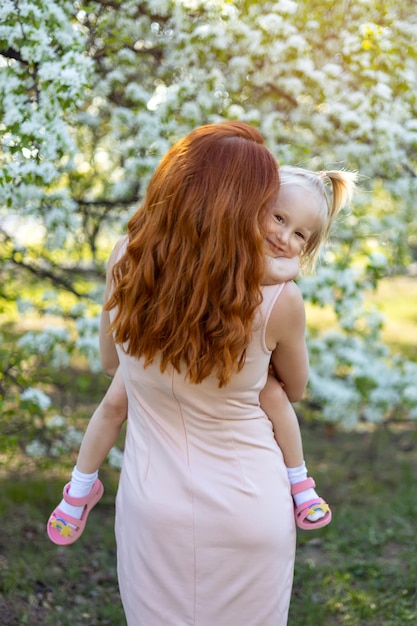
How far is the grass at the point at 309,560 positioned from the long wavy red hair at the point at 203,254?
1.80 m

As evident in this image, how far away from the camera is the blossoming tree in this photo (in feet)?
10.6

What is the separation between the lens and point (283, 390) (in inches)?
88.6

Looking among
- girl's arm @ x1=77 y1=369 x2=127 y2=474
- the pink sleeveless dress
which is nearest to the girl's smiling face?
the pink sleeveless dress

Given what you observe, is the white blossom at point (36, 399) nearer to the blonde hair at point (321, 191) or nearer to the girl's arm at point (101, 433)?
the girl's arm at point (101, 433)

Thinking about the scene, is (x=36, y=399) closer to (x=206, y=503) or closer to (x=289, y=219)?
(x=206, y=503)

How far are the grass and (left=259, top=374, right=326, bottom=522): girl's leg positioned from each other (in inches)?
52.9

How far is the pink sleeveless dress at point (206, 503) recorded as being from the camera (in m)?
2.09

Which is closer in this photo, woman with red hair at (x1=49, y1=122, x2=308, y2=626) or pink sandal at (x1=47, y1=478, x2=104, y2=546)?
woman with red hair at (x1=49, y1=122, x2=308, y2=626)

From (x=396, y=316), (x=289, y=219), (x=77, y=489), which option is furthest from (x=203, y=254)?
(x=396, y=316)

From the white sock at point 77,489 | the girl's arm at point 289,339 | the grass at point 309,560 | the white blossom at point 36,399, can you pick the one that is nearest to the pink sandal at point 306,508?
the girl's arm at point 289,339

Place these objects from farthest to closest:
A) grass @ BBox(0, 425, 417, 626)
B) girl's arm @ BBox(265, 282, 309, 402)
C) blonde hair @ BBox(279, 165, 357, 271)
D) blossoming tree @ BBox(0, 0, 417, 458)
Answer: grass @ BBox(0, 425, 417, 626) < blossoming tree @ BBox(0, 0, 417, 458) < blonde hair @ BBox(279, 165, 357, 271) < girl's arm @ BBox(265, 282, 309, 402)

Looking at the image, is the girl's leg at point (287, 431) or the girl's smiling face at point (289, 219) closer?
the girl's smiling face at point (289, 219)

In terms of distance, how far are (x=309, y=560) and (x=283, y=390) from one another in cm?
204

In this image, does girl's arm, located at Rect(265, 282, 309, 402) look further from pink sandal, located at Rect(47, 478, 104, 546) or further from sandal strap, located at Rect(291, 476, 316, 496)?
pink sandal, located at Rect(47, 478, 104, 546)
